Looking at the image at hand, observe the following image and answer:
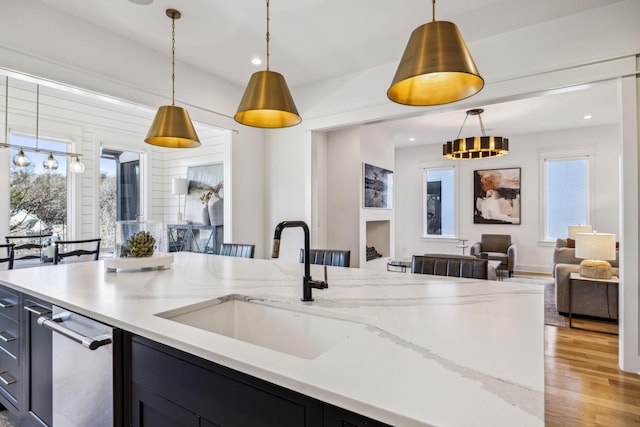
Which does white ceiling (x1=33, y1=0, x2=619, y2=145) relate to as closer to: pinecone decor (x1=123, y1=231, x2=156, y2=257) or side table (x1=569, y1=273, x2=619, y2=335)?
pinecone decor (x1=123, y1=231, x2=156, y2=257)

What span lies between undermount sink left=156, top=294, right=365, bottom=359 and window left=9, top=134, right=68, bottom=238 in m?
4.53

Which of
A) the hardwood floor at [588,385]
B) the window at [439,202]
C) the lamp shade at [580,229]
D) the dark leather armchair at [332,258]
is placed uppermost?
the window at [439,202]

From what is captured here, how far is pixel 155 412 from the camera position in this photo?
1.11m

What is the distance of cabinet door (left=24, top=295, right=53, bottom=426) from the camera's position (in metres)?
1.54

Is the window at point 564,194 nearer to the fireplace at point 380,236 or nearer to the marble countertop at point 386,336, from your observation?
the fireplace at point 380,236

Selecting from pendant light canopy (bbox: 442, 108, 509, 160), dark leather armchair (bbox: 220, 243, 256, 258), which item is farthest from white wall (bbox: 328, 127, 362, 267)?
dark leather armchair (bbox: 220, 243, 256, 258)

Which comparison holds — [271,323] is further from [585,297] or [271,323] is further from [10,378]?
[585,297]

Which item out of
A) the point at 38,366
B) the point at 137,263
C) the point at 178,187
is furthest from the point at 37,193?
the point at 38,366

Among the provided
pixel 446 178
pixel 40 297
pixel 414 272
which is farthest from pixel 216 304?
pixel 446 178

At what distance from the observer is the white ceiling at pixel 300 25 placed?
2.67 metres

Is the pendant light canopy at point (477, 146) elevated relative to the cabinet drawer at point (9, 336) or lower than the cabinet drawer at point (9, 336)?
elevated

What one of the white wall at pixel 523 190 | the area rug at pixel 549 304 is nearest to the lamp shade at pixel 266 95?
the area rug at pixel 549 304

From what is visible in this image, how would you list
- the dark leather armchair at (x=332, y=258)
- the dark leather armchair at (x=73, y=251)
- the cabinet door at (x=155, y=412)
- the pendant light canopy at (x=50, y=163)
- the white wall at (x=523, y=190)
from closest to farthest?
the cabinet door at (x=155, y=412), the dark leather armchair at (x=332, y=258), the dark leather armchair at (x=73, y=251), the pendant light canopy at (x=50, y=163), the white wall at (x=523, y=190)

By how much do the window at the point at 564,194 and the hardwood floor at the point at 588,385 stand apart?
4027mm
